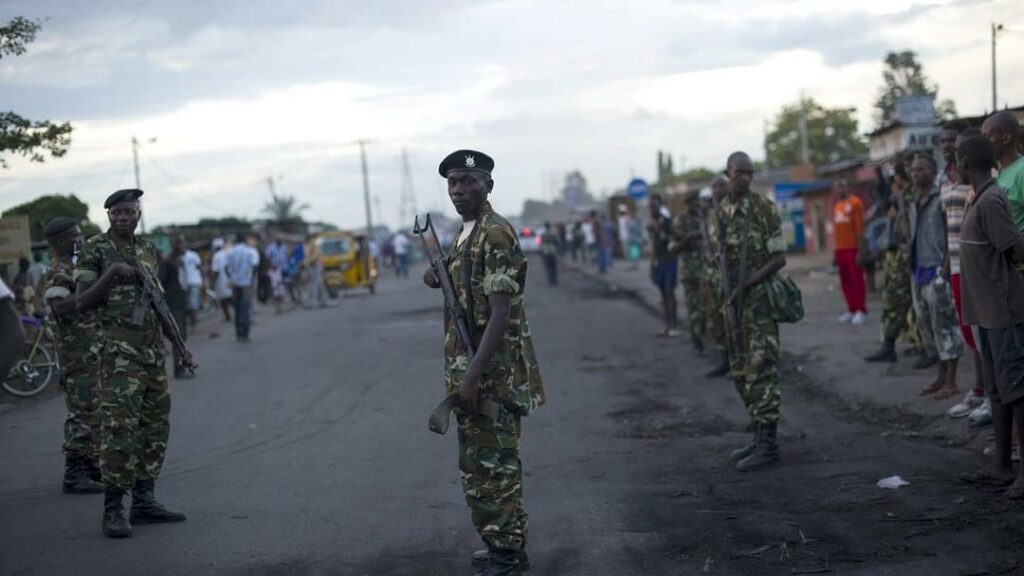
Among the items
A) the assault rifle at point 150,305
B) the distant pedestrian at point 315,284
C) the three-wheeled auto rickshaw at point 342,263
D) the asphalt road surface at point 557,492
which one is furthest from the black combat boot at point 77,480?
the three-wheeled auto rickshaw at point 342,263

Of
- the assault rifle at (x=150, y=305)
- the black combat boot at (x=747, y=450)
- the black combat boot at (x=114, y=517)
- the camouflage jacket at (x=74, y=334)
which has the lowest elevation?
the black combat boot at (x=747, y=450)

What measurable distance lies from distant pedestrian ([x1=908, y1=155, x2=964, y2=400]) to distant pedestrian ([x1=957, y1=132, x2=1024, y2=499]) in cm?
273

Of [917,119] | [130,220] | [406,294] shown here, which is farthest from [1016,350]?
[406,294]

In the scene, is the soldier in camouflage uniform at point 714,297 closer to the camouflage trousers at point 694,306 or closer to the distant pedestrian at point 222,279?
the camouflage trousers at point 694,306

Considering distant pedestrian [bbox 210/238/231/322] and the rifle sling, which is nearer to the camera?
the rifle sling

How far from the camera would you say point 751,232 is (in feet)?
26.5

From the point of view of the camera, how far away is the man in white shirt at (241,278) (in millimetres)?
19953

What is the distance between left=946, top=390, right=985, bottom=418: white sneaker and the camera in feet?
28.6

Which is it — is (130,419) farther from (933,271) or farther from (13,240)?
(13,240)

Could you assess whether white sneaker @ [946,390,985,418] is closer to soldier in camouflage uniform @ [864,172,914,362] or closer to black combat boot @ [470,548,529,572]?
soldier in camouflage uniform @ [864,172,914,362]

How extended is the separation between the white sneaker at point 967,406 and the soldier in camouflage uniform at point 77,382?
6075mm

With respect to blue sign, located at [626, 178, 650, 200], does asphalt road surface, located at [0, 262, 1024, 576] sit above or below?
below

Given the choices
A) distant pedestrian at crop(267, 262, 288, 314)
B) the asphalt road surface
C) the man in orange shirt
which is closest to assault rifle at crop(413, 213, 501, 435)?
the asphalt road surface

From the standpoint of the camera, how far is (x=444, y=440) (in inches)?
372
